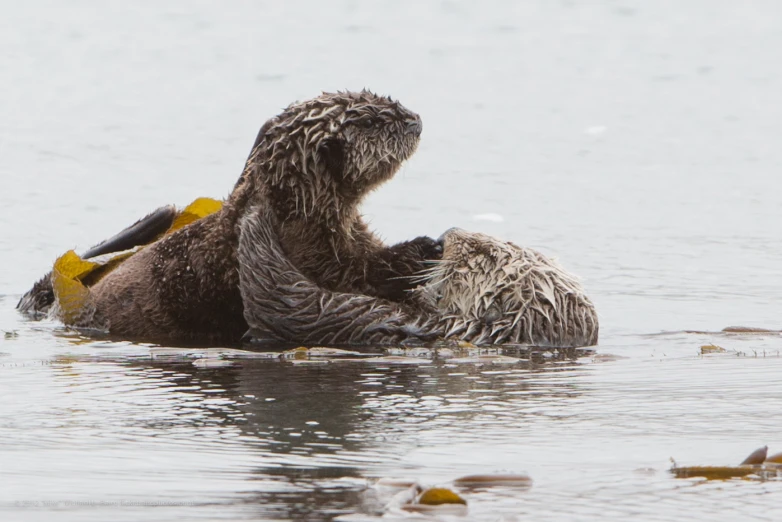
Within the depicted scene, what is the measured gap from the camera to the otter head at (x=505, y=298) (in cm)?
580

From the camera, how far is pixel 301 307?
5.83 meters

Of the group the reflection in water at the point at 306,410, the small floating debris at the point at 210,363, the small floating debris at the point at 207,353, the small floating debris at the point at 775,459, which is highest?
the small floating debris at the point at 207,353

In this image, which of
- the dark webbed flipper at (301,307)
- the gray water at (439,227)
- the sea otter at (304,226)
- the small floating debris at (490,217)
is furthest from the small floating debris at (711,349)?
the small floating debris at (490,217)

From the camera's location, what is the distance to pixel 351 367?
5180mm

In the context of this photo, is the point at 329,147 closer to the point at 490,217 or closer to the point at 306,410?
the point at 306,410

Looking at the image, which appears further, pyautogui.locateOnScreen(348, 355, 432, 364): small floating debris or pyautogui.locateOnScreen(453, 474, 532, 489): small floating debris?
pyautogui.locateOnScreen(348, 355, 432, 364): small floating debris

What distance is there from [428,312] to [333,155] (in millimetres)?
853

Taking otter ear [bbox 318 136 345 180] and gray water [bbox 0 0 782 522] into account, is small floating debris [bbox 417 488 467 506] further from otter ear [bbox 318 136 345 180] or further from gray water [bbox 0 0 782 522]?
otter ear [bbox 318 136 345 180]

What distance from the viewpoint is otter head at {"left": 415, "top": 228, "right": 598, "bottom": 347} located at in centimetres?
580

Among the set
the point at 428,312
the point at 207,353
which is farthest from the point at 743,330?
the point at 207,353

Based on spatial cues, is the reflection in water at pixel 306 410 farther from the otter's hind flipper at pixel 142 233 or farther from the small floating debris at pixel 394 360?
the otter's hind flipper at pixel 142 233

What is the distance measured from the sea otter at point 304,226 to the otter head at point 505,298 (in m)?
0.15

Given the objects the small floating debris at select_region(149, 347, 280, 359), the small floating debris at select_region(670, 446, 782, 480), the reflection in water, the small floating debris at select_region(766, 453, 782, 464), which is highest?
the small floating debris at select_region(149, 347, 280, 359)

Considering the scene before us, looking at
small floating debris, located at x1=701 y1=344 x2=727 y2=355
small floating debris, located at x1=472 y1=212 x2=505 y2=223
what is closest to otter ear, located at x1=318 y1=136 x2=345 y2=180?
small floating debris, located at x1=701 y1=344 x2=727 y2=355
